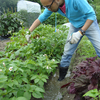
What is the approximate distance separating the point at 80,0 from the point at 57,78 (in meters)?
1.47

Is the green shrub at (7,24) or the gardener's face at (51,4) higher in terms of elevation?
the gardener's face at (51,4)

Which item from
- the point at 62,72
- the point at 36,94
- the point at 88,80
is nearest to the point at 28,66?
the point at 36,94

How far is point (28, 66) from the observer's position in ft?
4.57

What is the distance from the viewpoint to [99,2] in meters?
15.1

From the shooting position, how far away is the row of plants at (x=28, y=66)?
45.2 inches

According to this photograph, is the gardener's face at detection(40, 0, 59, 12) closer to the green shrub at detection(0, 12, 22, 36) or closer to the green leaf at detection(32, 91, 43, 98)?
the green leaf at detection(32, 91, 43, 98)

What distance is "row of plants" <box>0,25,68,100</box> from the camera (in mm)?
1148

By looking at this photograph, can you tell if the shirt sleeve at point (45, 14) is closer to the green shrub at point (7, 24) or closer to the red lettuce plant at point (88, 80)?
the red lettuce plant at point (88, 80)

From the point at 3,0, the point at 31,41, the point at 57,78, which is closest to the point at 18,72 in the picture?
the point at 57,78

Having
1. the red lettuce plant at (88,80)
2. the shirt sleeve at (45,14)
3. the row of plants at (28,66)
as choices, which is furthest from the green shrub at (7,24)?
the red lettuce plant at (88,80)

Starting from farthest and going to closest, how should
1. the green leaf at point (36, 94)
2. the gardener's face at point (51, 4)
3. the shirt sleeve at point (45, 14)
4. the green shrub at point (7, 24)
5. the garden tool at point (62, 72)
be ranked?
the green shrub at point (7, 24), the garden tool at point (62, 72), the shirt sleeve at point (45, 14), the gardener's face at point (51, 4), the green leaf at point (36, 94)

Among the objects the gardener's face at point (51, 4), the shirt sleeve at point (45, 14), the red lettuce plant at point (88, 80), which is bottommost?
the red lettuce plant at point (88, 80)

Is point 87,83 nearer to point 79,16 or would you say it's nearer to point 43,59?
point 43,59

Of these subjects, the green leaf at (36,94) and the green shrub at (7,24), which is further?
the green shrub at (7,24)
